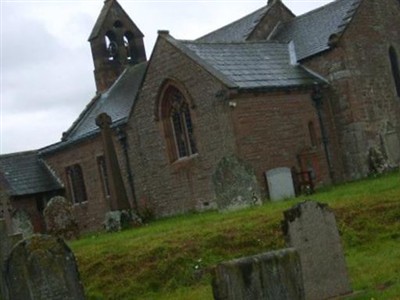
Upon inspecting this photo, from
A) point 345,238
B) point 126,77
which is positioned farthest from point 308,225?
point 126,77

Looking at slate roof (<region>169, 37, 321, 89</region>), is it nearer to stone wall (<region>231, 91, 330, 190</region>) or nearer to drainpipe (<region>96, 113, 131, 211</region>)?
stone wall (<region>231, 91, 330, 190</region>)

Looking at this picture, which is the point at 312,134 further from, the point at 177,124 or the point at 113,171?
the point at 113,171

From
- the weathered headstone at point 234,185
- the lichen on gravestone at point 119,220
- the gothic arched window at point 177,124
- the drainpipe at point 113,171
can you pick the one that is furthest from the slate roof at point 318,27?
the lichen on gravestone at point 119,220

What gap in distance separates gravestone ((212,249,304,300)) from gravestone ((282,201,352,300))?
3.00 m

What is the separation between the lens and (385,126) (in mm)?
27000

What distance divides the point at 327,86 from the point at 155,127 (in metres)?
6.66

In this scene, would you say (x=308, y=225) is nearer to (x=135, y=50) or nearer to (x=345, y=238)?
(x=345, y=238)

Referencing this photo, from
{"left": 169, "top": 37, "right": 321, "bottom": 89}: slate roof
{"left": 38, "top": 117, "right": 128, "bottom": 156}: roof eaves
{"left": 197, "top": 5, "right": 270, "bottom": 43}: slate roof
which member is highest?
{"left": 197, "top": 5, "right": 270, "bottom": 43}: slate roof

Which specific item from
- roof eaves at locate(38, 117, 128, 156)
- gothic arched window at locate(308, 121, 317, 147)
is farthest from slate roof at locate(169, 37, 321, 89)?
roof eaves at locate(38, 117, 128, 156)

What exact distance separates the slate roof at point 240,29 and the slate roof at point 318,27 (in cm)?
138

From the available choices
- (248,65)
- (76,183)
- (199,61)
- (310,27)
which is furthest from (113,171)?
(310,27)

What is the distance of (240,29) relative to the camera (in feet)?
109

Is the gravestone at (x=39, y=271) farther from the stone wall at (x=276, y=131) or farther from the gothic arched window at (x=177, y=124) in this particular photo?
the gothic arched window at (x=177, y=124)

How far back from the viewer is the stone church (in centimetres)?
2455
